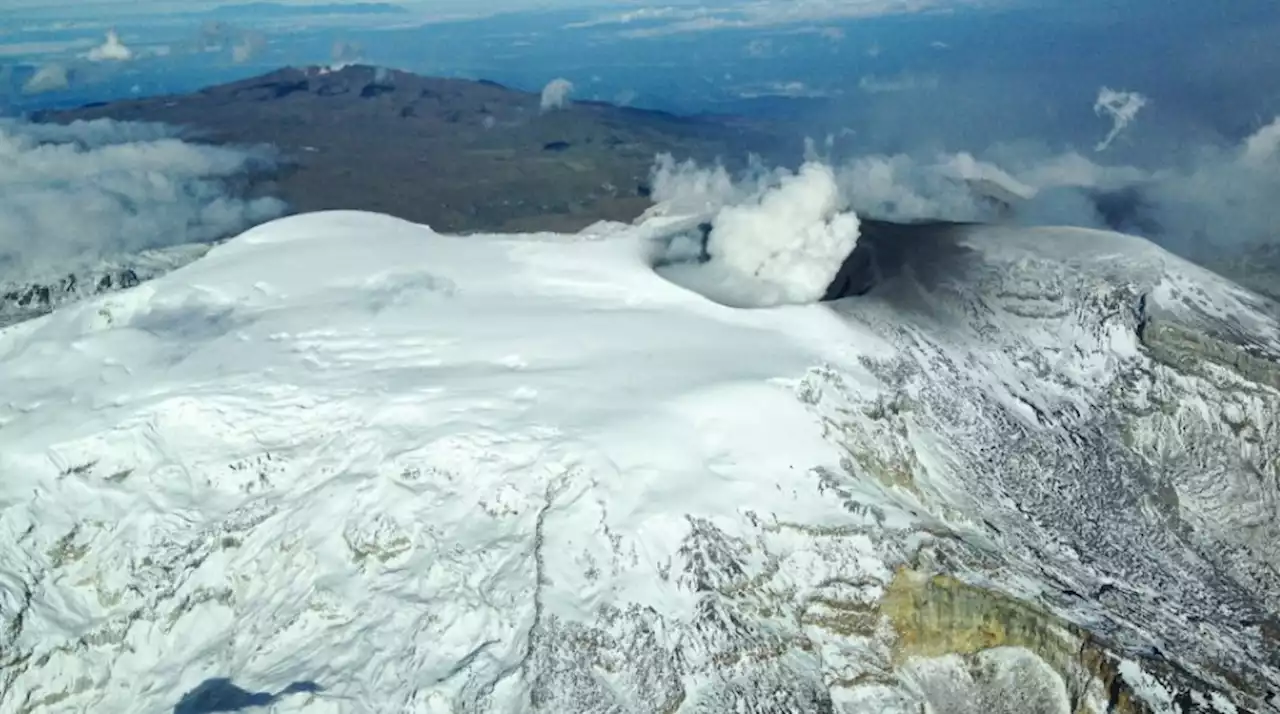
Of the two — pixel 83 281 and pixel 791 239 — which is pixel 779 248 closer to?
pixel 791 239

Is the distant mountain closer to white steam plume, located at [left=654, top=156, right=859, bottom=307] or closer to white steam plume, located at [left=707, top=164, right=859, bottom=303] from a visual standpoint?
white steam plume, located at [left=654, top=156, right=859, bottom=307]

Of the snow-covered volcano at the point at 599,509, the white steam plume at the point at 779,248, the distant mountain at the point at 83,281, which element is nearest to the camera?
the snow-covered volcano at the point at 599,509

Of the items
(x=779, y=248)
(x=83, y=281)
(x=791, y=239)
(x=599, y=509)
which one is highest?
(x=791, y=239)

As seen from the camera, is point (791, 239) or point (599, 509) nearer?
point (599, 509)

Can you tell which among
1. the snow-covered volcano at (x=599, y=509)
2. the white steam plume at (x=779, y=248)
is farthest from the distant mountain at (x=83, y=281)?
the white steam plume at (x=779, y=248)

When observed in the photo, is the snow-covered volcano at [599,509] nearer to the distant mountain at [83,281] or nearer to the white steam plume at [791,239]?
the white steam plume at [791,239]

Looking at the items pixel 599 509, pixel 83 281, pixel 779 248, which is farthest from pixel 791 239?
pixel 83 281

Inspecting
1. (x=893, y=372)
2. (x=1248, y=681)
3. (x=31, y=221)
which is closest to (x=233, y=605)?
(x=893, y=372)

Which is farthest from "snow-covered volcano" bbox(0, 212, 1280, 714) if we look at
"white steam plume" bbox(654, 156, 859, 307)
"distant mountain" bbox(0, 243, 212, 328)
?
"distant mountain" bbox(0, 243, 212, 328)
